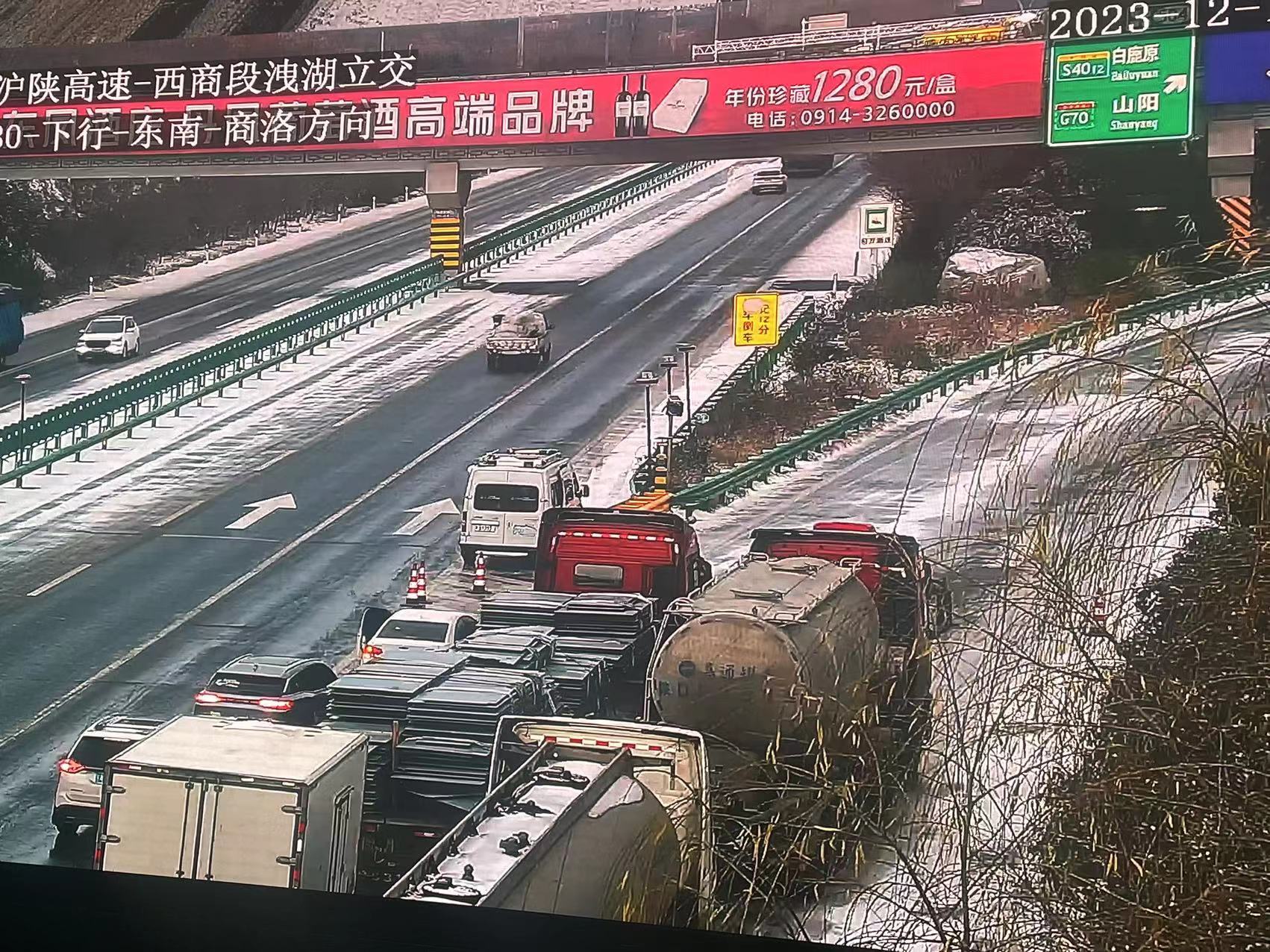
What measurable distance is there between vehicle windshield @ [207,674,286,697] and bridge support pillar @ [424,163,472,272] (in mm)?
1528

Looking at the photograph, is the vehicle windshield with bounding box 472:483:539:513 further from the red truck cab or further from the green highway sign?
the green highway sign

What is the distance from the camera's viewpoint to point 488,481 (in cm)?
442

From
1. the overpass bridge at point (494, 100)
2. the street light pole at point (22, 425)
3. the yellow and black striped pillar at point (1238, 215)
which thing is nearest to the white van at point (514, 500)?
the overpass bridge at point (494, 100)

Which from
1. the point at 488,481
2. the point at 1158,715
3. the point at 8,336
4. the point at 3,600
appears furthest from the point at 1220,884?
the point at 8,336

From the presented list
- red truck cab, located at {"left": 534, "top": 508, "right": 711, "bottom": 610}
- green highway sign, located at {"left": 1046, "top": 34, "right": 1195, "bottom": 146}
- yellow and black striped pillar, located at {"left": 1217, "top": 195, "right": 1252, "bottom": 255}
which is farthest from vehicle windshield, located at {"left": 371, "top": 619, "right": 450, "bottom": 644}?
yellow and black striped pillar, located at {"left": 1217, "top": 195, "right": 1252, "bottom": 255}

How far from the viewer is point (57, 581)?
Result: 4590 mm

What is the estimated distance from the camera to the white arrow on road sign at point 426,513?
4.43 meters

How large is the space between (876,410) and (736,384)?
0.45 m

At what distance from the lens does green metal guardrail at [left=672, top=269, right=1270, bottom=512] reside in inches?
157

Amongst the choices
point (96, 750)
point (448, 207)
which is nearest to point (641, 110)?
point (448, 207)

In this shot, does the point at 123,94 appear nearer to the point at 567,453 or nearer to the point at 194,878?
the point at 567,453

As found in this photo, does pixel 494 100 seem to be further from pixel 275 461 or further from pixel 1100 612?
pixel 1100 612

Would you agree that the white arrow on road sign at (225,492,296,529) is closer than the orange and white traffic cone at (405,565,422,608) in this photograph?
No

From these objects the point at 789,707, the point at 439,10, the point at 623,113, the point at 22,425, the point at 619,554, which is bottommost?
the point at 789,707
